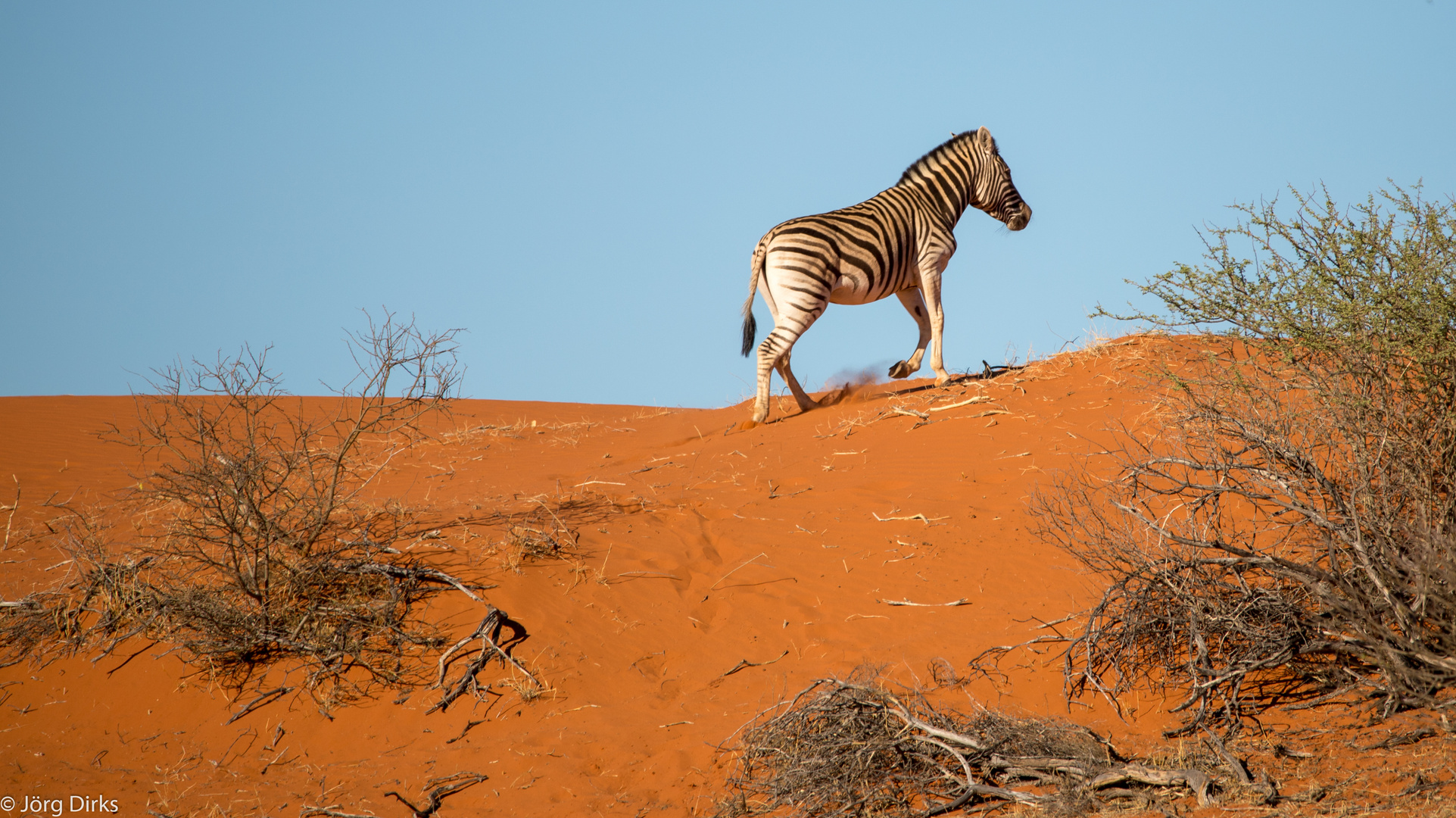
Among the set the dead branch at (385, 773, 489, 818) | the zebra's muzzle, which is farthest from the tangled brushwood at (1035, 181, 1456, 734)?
the zebra's muzzle

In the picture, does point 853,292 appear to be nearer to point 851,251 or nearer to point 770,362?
point 851,251

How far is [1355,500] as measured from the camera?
4.42 meters

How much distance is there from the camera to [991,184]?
11758 mm

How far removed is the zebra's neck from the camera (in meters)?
11.4

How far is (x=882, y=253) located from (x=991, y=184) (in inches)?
82.6

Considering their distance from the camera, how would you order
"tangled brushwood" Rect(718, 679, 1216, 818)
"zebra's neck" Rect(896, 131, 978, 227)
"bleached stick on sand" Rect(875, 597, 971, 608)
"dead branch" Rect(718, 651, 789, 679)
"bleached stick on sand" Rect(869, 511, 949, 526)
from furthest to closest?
A: "zebra's neck" Rect(896, 131, 978, 227)
"bleached stick on sand" Rect(869, 511, 949, 526)
"bleached stick on sand" Rect(875, 597, 971, 608)
"dead branch" Rect(718, 651, 789, 679)
"tangled brushwood" Rect(718, 679, 1216, 818)

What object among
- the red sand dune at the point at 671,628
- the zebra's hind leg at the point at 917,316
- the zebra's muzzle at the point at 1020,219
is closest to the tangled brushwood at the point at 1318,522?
the red sand dune at the point at 671,628

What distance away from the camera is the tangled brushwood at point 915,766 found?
378cm

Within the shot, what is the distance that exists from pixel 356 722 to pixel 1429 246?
6162mm

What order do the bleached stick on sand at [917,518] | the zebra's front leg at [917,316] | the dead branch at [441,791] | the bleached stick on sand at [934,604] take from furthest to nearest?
the zebra's front leg at [917,316], the bleached stick on sand at [917,518], the bleached stick on sand at [934,604], the dead branch at [441,791]

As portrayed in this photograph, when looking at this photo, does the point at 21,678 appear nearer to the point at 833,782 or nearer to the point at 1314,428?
the point at 833,782

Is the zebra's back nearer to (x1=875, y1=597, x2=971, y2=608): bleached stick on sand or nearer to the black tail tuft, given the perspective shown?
the black tail tuft

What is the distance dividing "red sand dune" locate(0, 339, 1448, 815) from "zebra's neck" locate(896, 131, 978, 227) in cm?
271

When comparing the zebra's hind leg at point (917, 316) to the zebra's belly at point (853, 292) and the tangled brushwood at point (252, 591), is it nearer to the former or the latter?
the zebra's belly at point (853, 292)
